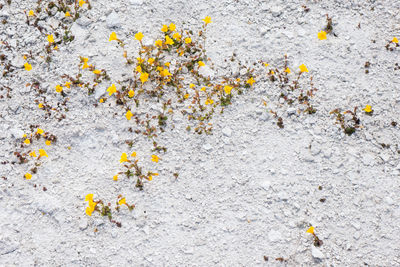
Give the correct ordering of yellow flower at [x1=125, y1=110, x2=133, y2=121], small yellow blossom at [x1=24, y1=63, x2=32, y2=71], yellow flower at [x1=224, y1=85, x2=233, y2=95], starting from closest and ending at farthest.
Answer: yellow flower at [x1=125, y1=110, x2=133, y2=121]
yellow flower at [x1=224, y1=85, x2=233, y2=95]
small yellow blossom at [x1=24, y1=63, x2=32, y2=71]

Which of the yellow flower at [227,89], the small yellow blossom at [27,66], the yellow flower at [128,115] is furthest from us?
the small yellow blossom at [27,66]

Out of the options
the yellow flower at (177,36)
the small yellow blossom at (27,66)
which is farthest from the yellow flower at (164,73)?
the small yellow blossom at (27,66)

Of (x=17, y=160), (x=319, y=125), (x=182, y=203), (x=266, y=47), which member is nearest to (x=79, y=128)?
(x=17, y=160)

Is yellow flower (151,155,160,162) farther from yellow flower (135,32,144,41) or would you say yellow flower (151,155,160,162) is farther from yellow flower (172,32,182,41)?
yellow flower (172,32,182,41)

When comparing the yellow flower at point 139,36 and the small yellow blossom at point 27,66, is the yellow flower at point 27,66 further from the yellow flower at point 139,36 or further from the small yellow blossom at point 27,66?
the yellow flower at point 139,36

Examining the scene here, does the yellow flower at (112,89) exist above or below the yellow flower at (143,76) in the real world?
below

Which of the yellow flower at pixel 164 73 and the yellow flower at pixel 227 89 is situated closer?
the yellow flower at pixel 227 89

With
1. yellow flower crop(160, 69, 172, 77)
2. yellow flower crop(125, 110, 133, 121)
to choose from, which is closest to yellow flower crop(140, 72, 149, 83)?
yellow flower crop(160, 69, 172, 77)

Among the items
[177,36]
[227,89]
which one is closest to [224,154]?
[227,89]

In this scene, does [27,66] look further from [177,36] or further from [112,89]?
[177,36]

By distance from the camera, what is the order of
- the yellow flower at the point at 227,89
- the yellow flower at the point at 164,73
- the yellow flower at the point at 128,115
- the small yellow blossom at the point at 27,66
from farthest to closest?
the small yellow blossom at the point at 27,66
the yellow flower at the point at 164,73
the yellow flower at the point at 227,89
the yellow flower at the point at 128,115

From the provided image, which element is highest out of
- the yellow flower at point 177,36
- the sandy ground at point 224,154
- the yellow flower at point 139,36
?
the yellow flower at point 139,36
